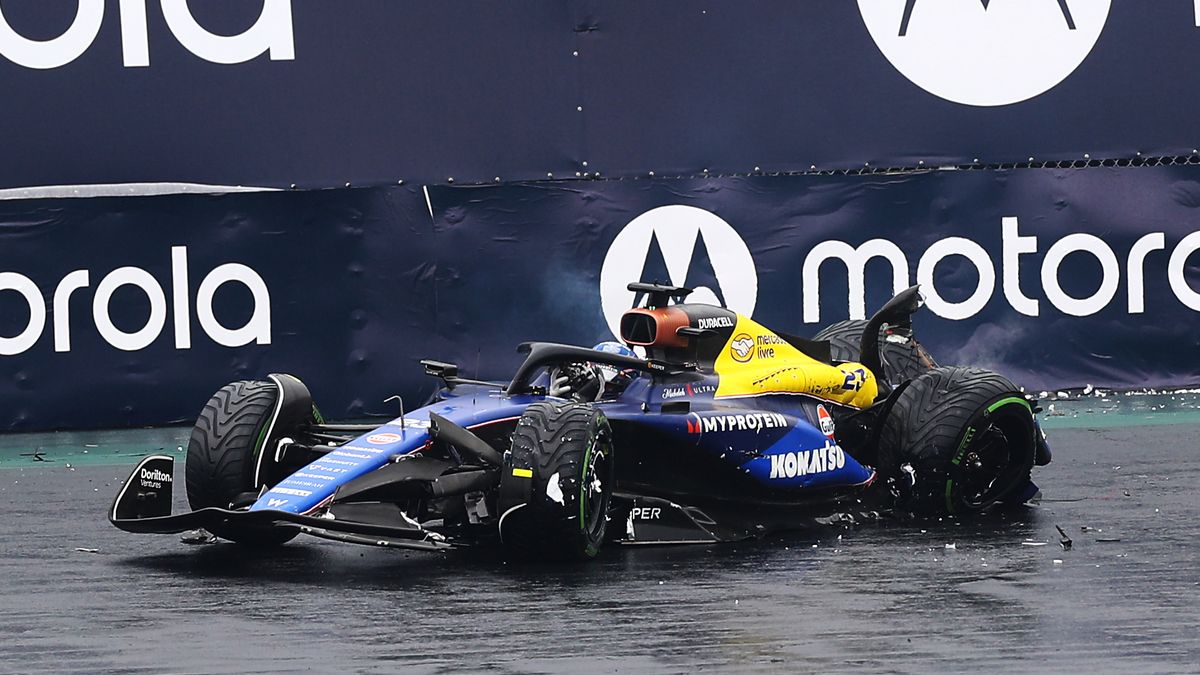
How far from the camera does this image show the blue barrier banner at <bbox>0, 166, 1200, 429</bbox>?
47.0 ft

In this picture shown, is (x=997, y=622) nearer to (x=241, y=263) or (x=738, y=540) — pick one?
(x=738, y=540)

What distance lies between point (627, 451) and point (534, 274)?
5188 millimetres

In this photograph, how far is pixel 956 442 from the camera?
33.0ft

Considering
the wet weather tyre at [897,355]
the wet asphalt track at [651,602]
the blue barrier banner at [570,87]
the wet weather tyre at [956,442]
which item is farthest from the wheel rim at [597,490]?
the blue barrier banner at [570,87]

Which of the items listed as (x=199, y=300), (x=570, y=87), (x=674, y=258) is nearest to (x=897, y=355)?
(x=674, y=258)

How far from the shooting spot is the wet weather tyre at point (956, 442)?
397 inches

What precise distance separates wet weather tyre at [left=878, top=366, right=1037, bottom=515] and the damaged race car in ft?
0.03

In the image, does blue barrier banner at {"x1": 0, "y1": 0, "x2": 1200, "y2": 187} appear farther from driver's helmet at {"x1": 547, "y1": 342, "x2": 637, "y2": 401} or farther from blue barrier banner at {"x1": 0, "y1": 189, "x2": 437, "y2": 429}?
driver's helmet at {"x1": 547, "y1": 342, "x2": 637, "y2": 401}

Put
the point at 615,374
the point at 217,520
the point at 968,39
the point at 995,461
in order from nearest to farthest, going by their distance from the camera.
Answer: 1. the point at 217,520
2. the point at 615,374
3. the point at 995,461
4. the point at 968,39

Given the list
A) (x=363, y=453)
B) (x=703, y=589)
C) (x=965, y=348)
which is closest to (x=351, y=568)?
(x=363, y=453)

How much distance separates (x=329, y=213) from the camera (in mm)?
14516

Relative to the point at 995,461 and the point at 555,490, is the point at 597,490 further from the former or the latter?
the point at 995,461

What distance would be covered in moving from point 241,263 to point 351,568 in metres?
5.79

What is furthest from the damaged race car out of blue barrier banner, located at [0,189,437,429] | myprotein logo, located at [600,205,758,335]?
blue barrier banner, located at [0,189,437,429]
